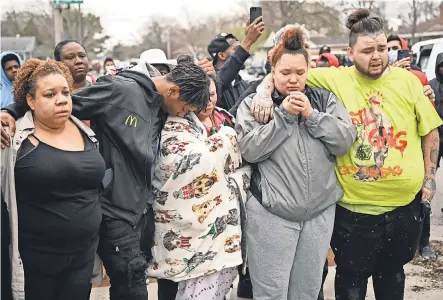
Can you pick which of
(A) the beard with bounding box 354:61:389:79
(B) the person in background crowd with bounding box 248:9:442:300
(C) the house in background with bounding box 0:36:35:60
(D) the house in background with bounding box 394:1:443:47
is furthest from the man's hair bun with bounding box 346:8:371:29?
(C) the house in background with bounding box 0:36:35:60

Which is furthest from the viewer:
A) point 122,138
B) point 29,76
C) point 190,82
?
point 190,82

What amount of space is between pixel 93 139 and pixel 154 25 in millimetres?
61022

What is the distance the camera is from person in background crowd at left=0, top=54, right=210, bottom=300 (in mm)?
3084

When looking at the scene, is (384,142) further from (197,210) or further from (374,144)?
(197,210)

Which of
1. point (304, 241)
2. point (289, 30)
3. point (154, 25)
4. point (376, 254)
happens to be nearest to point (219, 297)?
point (304, 241)

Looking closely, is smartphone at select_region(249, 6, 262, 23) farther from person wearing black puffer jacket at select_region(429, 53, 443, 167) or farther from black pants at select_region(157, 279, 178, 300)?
person wearing black puffer jacket at select_region(429, 53, 443, 167)

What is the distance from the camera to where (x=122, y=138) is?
309 cm

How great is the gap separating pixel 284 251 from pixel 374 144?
2.59 ft

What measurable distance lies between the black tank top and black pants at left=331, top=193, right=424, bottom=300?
147 centimetres

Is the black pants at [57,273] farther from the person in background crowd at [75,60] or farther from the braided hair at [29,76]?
the person in background crowd at [75,60]

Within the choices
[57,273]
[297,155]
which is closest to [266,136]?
[297,155]

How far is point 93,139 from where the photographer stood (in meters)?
3.05

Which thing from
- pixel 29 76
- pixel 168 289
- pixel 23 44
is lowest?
pixel 23 44

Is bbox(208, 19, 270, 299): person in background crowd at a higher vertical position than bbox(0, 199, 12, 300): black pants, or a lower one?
higher
